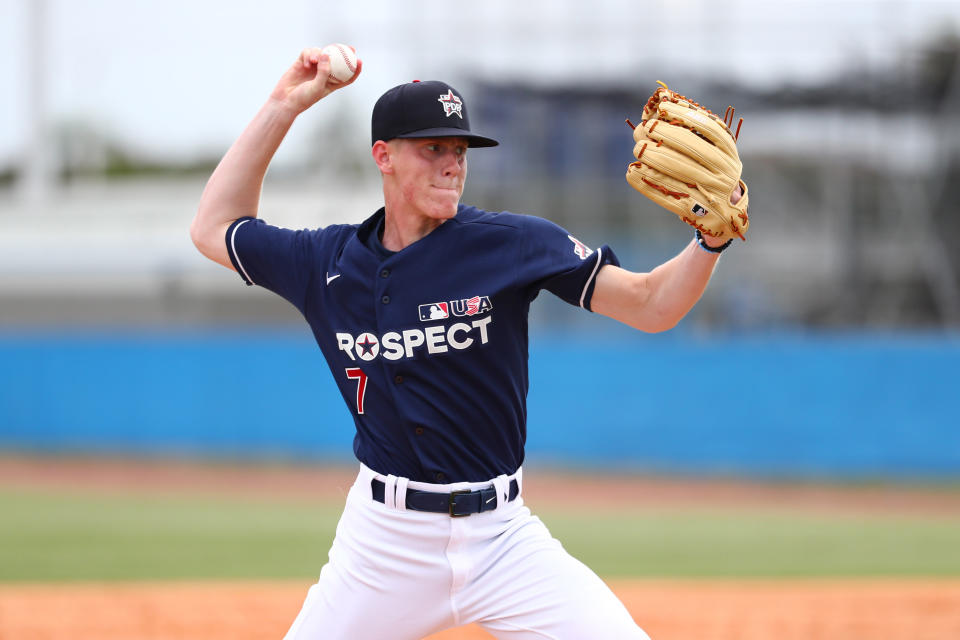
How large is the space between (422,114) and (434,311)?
540mm

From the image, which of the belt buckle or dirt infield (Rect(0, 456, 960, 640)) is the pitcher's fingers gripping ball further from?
dirt infield (Rect(0, 456, 960, 640))

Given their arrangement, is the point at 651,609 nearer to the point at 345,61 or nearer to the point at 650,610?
the point at 650,610

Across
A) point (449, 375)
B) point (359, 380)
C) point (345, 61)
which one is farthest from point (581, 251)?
point (345, 61)

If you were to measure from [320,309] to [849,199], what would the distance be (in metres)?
16.9

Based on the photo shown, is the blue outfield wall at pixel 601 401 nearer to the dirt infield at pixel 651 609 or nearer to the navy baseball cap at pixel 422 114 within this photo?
the dirt infield at pixel 651 609

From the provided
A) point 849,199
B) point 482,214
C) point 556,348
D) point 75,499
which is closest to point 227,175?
point 482,214

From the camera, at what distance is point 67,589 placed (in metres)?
6.94

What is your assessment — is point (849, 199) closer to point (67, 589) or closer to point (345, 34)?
point (345, 34)

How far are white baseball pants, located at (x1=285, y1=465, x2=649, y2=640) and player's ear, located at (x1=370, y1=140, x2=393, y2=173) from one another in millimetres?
883

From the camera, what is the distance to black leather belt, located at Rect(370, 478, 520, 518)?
2.80 meters

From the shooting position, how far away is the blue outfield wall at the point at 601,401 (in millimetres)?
13273

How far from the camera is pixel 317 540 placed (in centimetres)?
950

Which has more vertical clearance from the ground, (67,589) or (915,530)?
(67,589)

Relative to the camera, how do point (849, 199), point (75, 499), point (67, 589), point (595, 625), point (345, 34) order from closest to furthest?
point (595, 625) < point (67, 589) < point (75, 499) < point (849, 199) < point (345, 34)
